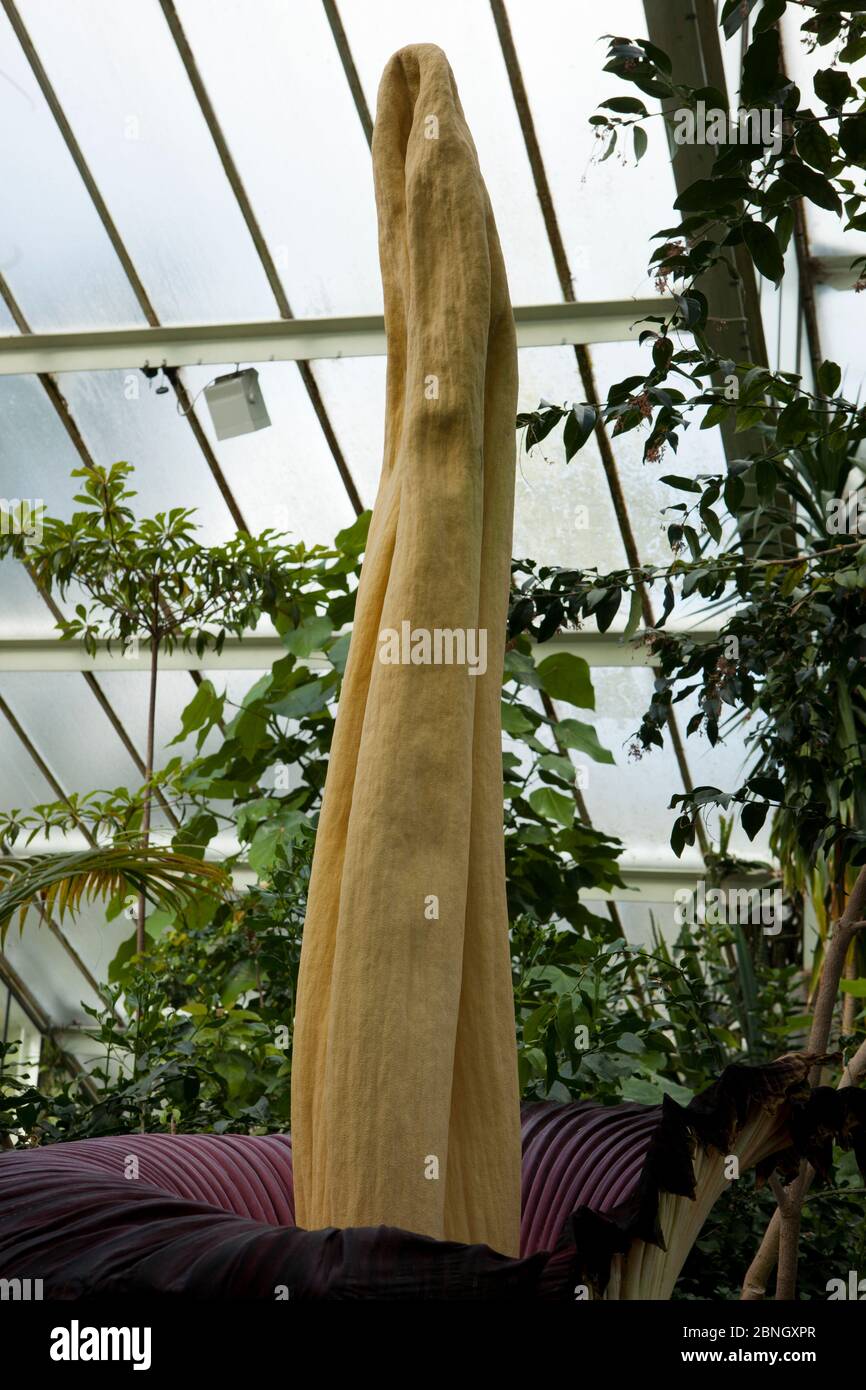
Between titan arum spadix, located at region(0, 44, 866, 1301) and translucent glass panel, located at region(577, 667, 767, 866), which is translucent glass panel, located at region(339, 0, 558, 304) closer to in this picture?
translucent glass panel, located at region(577, 667, 767, 866)

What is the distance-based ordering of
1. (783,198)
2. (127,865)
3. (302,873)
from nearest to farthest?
(783,198) → (127,865) → (302,873)

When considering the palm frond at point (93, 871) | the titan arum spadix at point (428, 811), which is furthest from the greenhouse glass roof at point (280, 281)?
the titan arum spadix at point (428, 811)

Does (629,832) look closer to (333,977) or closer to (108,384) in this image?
(108,384)

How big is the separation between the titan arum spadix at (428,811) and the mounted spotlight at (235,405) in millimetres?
5471

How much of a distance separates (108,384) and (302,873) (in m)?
5.11

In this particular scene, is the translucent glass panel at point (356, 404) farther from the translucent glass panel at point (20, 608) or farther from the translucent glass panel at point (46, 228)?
the translucent glass panel at point (20, 608)

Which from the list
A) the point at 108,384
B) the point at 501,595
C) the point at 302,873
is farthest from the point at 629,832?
Answer: the point at 501,595

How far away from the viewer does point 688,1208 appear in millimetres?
845

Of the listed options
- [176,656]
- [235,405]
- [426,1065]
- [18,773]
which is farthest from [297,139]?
[426,1065]

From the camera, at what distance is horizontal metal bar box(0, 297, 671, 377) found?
617cm

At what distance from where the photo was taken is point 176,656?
7.45 meters

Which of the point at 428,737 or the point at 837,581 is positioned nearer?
the point at 428,737

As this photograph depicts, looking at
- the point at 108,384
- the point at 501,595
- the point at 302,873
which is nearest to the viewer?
the point at 501,595
